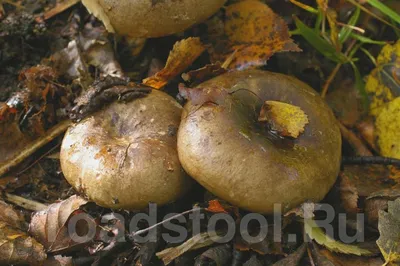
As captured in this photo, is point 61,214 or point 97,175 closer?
point 97,175

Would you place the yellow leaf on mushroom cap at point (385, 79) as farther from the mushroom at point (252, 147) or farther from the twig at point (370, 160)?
the mushroom at point (252, 147)

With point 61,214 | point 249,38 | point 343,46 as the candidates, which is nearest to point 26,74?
point 61,214

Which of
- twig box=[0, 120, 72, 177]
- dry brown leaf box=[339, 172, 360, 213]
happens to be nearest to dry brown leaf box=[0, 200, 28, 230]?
Answer: twig box=[0, 120, 72, 177]

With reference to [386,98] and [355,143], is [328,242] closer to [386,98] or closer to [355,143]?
[355,143]

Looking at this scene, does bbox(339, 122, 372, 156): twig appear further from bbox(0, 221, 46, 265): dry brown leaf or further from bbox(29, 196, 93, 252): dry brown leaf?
bbox(0, 221, 46, 265): dry brown leaf

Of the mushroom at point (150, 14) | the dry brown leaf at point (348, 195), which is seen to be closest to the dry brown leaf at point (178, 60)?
the mushroom at point (150, 14)

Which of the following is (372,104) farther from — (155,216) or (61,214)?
(61,214)

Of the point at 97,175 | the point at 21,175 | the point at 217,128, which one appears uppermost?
the point at 217,128

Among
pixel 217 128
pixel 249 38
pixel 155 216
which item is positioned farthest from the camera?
pixel 249 38
